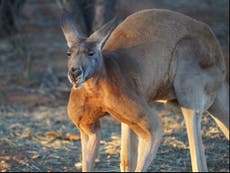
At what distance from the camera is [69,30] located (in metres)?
6.05

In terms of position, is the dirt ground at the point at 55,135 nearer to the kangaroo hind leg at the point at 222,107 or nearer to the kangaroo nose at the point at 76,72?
the kangaroo hind leg at the point at 222,107

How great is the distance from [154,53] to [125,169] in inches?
42.9

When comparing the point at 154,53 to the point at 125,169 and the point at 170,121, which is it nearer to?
the point at 125,169

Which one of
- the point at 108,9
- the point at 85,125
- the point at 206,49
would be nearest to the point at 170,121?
the point at 108,9

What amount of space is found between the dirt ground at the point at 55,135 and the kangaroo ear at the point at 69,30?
2088 mm

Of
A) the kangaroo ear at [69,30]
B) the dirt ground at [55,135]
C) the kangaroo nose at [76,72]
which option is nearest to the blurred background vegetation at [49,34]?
the dirt ground at [55,135]

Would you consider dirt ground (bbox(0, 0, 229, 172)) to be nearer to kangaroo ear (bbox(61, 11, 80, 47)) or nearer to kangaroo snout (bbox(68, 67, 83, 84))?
kangaroo ear (bbox(61, 11, 80, 47))

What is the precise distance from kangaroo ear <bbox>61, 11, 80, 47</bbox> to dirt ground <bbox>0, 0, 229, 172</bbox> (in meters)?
2.09

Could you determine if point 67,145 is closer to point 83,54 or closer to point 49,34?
point 83,54

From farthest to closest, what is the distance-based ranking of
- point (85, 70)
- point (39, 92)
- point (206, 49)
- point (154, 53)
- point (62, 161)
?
point (39, 92) → point (62, 161) → point (206, 49) → point (154, 53) → point (85, 70)

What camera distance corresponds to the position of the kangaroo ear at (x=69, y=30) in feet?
19.6

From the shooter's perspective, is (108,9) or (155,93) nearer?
(155,93)

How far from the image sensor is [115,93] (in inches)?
240

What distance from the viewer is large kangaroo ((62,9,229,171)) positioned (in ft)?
19.7
